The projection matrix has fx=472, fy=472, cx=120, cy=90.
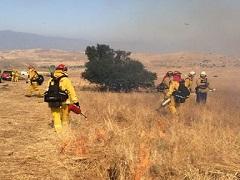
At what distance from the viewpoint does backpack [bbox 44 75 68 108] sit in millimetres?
10039

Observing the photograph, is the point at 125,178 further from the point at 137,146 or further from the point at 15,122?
the point at 15,122

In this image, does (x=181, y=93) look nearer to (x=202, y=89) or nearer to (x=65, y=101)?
(x=202, y=89)

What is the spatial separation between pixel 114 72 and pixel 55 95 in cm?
1821

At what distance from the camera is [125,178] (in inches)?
251

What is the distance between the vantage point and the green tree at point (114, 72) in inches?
1110

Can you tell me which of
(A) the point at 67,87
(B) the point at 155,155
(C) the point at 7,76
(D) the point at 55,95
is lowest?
(C) the point at 7,76

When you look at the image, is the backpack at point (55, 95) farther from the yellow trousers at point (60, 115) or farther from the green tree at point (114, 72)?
the green tree at point (114, 72)

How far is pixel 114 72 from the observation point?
28188 mm

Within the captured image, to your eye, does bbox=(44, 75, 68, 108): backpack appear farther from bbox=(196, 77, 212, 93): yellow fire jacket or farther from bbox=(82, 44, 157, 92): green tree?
bbox=(82, 44, 157, 92): green tree

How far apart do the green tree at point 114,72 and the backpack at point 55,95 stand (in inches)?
698

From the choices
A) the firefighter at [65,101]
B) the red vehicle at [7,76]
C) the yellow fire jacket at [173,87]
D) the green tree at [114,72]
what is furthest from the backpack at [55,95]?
the red vehicle at [7,76]

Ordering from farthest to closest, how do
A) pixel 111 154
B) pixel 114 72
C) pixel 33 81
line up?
pixel 114 72 < pixel 33 81 < pixel 111 154

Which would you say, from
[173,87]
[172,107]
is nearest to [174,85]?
[173,87]

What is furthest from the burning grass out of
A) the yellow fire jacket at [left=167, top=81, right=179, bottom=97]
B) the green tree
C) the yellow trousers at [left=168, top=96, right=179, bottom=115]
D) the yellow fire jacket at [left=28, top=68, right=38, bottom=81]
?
the green tree
